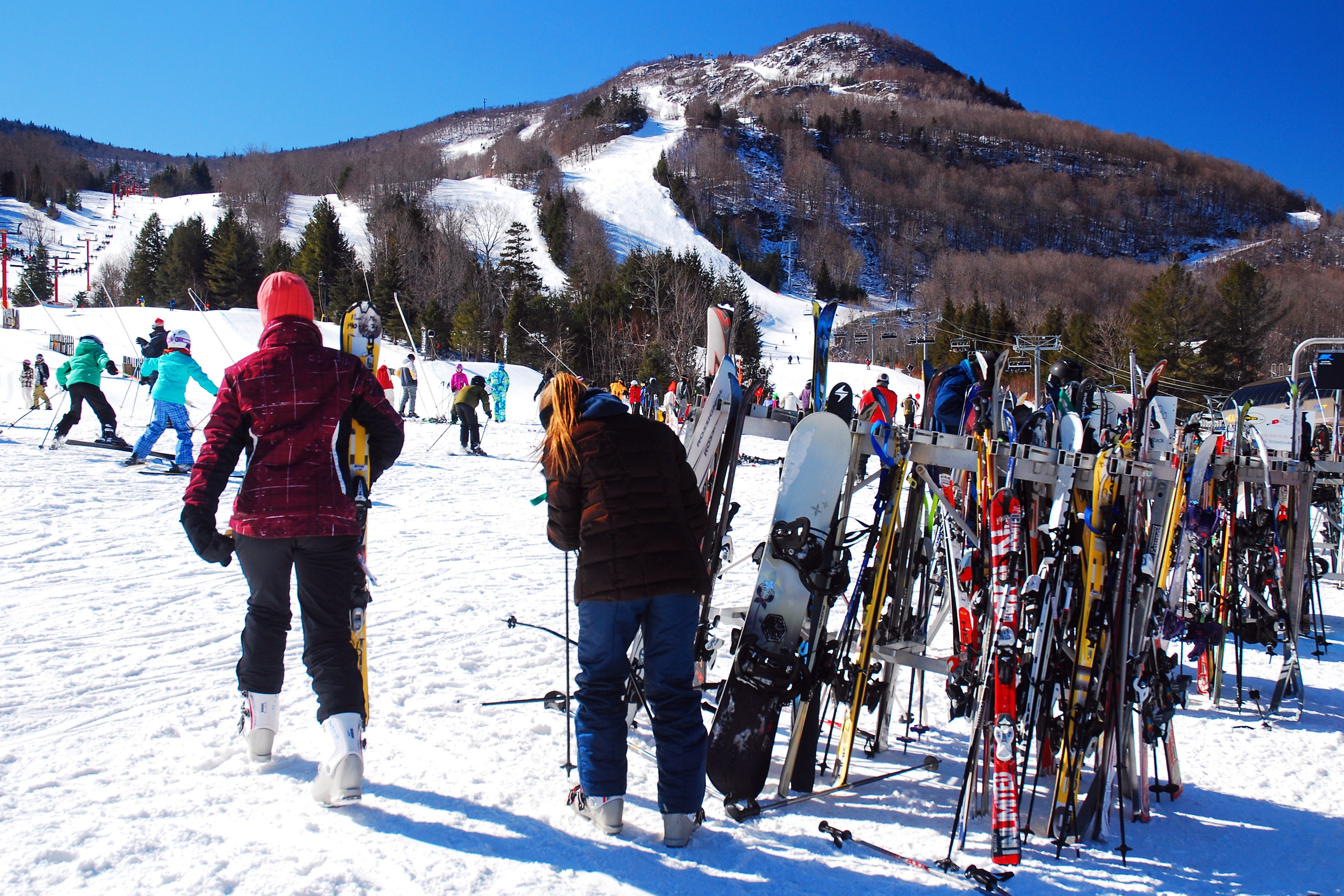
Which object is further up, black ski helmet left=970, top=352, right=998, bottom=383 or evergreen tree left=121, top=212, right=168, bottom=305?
evergreen tree left=121, top=212, right=168, bottom=305

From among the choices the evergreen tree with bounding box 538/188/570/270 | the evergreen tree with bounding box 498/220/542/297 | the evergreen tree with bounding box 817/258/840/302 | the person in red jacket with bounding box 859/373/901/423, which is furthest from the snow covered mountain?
the evergreen tree with bounding box 817/258/840/302

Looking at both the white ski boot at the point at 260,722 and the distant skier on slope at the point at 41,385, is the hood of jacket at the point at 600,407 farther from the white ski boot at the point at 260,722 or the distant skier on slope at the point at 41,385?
the distant skier on slope at the point at 41,385

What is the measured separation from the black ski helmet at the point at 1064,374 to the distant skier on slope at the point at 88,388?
10.4 metres

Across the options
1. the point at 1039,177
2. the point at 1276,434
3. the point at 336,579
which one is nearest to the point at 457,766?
the point at 336,579

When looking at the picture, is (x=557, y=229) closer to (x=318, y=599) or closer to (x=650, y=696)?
(x=318, y=599)

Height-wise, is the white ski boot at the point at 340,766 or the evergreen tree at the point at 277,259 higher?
the evergreen tree at the point at 277,259

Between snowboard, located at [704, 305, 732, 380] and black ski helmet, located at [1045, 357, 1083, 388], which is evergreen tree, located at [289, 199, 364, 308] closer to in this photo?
snowboard, located at [704, 305, 732, 380]

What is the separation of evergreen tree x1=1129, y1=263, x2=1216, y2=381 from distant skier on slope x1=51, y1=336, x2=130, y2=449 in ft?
130

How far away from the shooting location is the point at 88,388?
9.68 m

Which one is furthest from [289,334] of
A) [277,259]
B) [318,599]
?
[277,259]

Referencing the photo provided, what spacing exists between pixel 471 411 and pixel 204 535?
11.4 m

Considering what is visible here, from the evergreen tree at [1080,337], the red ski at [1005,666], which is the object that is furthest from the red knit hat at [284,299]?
the evergreen tree at [1080,337]

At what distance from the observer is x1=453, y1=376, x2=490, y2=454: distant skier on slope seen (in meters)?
13.6

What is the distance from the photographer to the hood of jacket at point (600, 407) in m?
2.61
